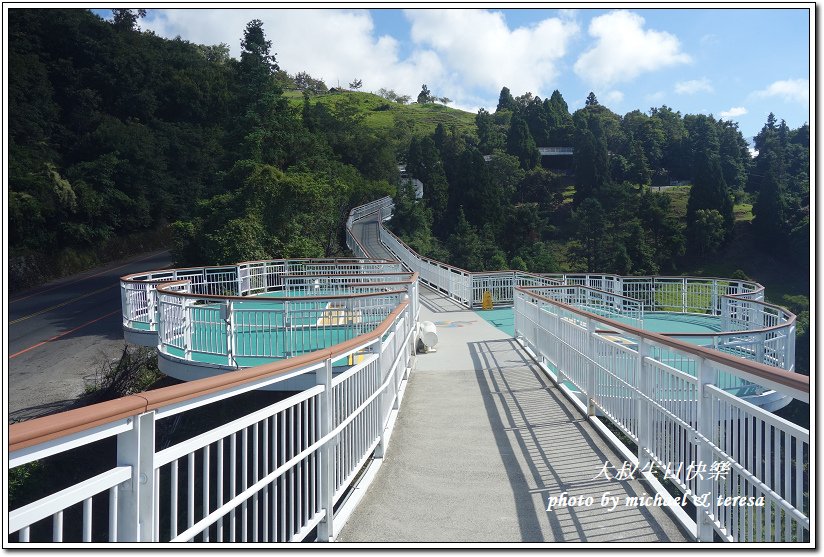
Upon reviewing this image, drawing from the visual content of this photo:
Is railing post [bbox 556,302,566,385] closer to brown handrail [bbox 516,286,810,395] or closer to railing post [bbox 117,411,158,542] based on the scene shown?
brown handrail [bbox 516,286,810,395]

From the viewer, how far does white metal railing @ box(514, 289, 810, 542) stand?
3.13 m

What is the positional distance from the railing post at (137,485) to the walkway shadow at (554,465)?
2770 millimetres

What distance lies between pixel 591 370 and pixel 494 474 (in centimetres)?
232

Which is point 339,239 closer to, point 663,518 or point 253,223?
point 253,223

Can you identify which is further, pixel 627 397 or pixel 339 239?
pixel 339 239

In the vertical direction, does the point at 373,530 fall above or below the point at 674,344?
below

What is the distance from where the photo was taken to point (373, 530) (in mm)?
4426

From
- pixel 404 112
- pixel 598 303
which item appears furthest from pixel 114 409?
pixel 404 112

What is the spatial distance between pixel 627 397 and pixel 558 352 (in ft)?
9.82

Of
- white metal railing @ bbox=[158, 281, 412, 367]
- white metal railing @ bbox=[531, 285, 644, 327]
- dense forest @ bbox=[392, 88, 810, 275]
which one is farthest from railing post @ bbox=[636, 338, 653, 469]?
dense forest @ bbox=[392, 88, 810, 275]

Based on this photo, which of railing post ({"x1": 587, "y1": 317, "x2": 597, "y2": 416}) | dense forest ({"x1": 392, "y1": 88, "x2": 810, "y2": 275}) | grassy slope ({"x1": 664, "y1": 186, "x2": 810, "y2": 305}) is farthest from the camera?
dense forest ({"x1": 392, "y1": 88, "x2": 810, "y2": 275})

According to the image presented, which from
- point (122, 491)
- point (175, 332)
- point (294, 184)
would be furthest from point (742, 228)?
point (122, 491)

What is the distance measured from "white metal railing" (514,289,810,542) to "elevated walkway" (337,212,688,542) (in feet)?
1.09

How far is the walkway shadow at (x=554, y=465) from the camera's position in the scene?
429 cm
